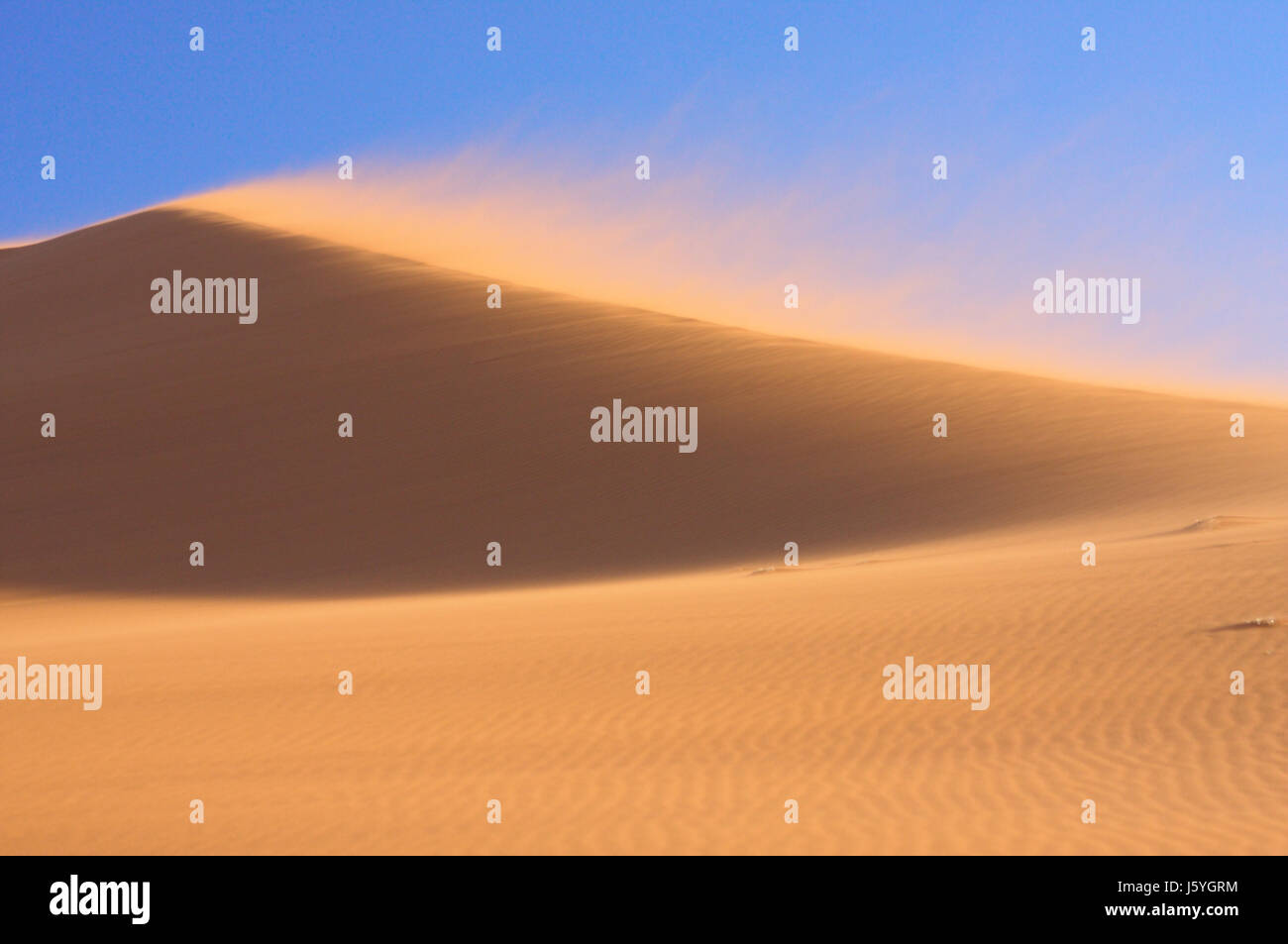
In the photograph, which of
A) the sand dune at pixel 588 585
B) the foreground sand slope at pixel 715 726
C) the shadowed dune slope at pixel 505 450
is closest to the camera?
the foreground sand slope at pixel 715 726

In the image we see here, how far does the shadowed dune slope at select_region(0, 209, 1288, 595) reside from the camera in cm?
2334

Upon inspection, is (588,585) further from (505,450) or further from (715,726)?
(715,726)

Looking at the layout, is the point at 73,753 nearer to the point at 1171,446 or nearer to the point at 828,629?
the point at 828,629

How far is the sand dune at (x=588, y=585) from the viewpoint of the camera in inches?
340

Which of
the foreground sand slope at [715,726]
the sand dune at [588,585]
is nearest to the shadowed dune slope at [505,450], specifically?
the sand dune at [588,585]

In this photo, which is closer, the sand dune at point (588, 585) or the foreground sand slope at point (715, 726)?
the foreground sand slope at point (715, 726)

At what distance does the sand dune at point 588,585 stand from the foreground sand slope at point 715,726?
5 cm

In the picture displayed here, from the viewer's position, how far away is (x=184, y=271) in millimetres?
41781

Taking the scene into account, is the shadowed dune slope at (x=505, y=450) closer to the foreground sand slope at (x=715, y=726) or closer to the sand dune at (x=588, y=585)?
the sand dune at (x=588, y=585)

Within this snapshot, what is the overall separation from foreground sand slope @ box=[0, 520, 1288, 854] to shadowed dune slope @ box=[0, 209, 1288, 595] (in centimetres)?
683

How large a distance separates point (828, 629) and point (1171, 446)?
48.7ft

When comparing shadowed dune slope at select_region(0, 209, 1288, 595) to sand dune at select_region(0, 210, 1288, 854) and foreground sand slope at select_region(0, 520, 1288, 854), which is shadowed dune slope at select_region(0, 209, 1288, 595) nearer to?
sand dune at select_region(0, 210, 1288, 854)

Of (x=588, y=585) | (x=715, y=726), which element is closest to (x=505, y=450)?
(x=588, y=585)
